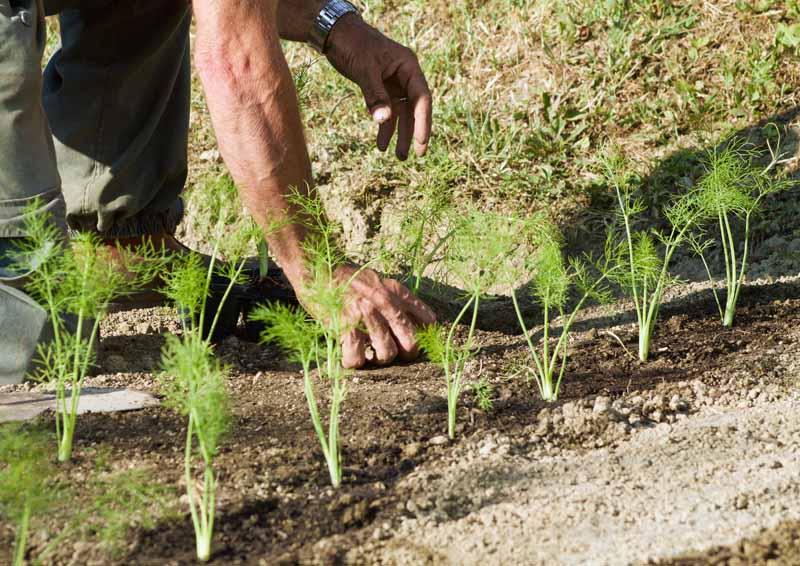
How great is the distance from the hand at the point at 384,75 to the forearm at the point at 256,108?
0.56 m

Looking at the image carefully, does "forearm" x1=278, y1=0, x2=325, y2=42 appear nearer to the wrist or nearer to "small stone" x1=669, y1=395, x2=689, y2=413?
the wrist

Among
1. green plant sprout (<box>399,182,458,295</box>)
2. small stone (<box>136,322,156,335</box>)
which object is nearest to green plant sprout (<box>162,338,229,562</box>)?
small stone (<box>136,322,156,335</box>)

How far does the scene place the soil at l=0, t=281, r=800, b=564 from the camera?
1.77 meters

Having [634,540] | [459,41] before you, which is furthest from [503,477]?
[459,41]

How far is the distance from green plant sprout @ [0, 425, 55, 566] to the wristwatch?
1.67 meters

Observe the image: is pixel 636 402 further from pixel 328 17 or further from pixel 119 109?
pixel 119 109

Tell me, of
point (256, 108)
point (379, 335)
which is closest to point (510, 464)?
point (379, 335)

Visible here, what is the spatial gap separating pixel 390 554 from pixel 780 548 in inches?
26.9

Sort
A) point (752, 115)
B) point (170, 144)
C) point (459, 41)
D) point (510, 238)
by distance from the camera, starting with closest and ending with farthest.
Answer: point (510, 238) → point (170, 144) → point (752, 115) → point (459, 41)

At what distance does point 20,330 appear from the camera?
2.66 meters

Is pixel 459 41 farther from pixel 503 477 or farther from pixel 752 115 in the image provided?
pixel 503 477

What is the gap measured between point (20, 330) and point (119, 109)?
3.68ft

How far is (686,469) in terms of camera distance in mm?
2066

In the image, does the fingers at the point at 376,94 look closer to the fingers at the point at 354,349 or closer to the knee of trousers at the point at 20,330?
the fingers at the point at 354,349
